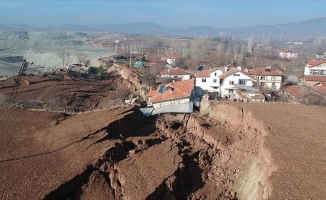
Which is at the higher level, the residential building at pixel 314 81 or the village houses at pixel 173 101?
the village houses at pixel 173 101

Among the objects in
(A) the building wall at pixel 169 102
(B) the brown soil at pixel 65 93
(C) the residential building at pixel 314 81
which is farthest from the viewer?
(C) the residential building at pixel 314 81

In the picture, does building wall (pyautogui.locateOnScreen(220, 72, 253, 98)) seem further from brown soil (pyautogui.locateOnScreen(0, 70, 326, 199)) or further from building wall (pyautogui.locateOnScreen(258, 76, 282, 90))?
brown soil (pyautogui.locateOnScreen(0, 70, 326, 199))

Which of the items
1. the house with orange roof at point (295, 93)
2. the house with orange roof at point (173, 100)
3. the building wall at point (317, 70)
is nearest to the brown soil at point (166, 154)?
the house with orange roof at point (173, 100)

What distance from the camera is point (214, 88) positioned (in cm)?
3403

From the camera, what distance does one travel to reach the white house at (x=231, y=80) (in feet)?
110

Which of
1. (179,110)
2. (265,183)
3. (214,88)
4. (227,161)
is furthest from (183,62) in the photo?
(265,183)

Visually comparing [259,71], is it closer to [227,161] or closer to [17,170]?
[227,161]

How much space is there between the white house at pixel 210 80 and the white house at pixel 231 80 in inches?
19.7

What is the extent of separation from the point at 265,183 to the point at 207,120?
9718mm

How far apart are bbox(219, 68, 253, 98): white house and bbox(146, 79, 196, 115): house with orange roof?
8.11 metres

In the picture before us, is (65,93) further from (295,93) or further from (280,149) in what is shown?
(280,149)

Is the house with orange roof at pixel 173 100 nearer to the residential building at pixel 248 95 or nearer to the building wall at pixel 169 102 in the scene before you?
the building wall at pixel 169 102

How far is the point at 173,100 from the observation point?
81.5ft

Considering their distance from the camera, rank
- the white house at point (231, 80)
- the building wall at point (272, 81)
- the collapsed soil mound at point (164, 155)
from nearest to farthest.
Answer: the collapsed soil mound at point (164, 155), the white house at point (231, 80), the building wall at point (272, 81)
